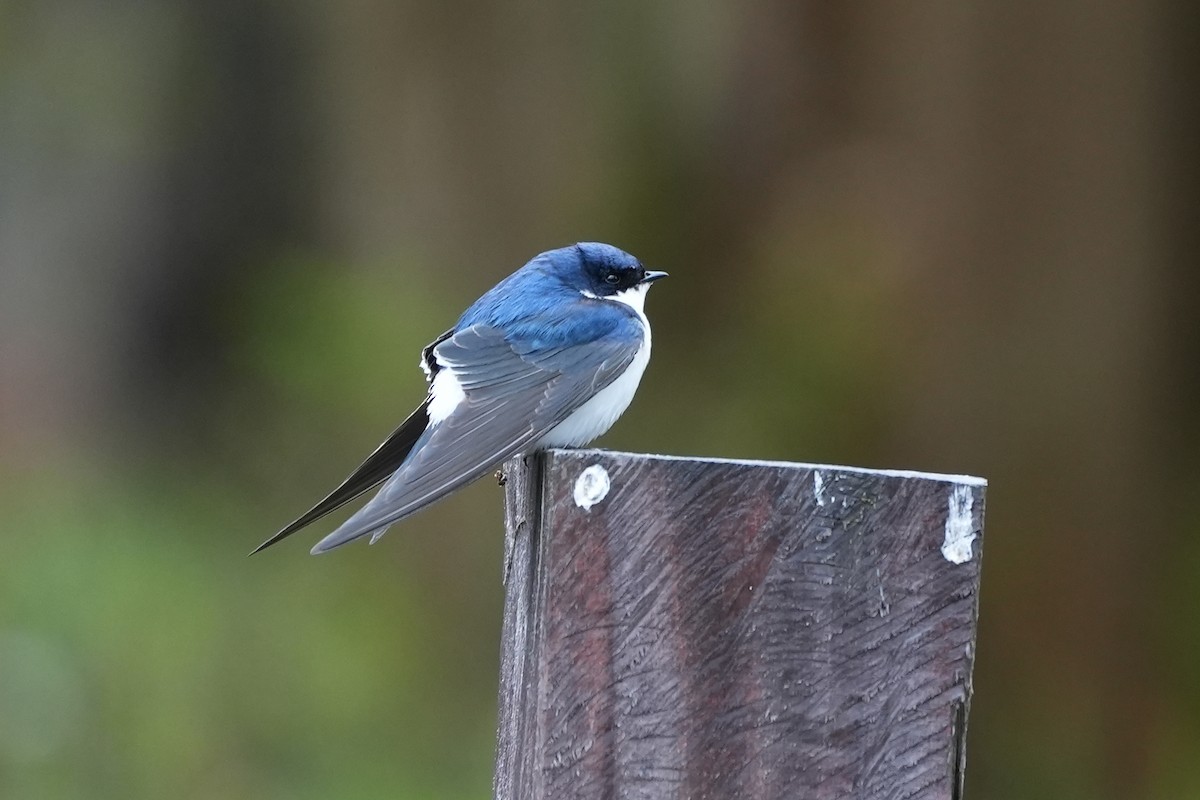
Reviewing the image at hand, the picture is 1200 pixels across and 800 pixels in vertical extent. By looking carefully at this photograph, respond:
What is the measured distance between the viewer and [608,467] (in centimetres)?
128

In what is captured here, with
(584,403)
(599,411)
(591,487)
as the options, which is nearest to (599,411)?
(599,411)

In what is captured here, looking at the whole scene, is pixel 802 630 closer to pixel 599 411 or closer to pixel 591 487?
pixel 591 487

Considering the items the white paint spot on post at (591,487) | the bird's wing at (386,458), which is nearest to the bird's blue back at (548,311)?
the bird's wing at (386,458)

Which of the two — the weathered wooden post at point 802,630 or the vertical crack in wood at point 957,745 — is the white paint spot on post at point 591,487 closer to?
the weathered wooden post at point 802,630

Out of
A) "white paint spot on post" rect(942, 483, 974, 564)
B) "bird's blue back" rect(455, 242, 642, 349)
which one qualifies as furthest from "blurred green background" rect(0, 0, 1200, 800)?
A: "white paint spot on post" rect(942, 483, 974, 564)

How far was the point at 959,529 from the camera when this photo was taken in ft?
4.02

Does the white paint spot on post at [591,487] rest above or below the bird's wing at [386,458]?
above

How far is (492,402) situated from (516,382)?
99 mm

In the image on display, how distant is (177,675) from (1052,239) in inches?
103

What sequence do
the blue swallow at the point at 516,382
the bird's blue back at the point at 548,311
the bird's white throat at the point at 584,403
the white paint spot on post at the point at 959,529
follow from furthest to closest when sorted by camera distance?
the bird's blue back at the point at 548,311
the bird's white throat at the point at 584,403
the blue swallow at the point at 516,382
the white paint spot on post at the point at 959,529

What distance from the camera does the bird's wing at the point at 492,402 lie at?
1832 millimetres

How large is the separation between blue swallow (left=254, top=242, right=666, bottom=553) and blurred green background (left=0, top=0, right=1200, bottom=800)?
1404 millimetres

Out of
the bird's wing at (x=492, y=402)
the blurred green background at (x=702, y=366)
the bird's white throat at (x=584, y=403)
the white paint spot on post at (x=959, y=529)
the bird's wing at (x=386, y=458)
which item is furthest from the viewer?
the blurred green background at (x=702, y=366)

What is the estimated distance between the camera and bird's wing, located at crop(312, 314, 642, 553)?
183 centimetres
